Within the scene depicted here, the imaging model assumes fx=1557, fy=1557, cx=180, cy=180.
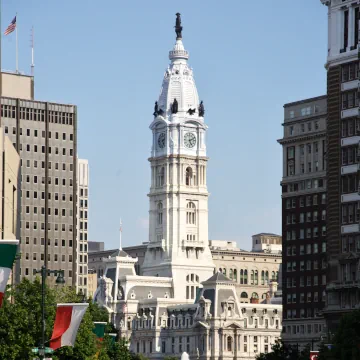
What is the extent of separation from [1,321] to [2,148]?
1277 inches

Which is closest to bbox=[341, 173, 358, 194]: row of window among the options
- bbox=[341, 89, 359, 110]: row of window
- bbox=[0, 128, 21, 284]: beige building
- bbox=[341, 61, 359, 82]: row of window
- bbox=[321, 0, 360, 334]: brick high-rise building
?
bbox=[321, 0, 360, 334]: brick high-rise building

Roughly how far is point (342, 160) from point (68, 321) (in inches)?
2715

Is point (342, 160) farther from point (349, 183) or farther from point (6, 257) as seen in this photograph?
point (6, 257)

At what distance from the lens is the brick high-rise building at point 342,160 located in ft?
478

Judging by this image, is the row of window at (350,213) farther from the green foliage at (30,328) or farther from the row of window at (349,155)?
the green foliage at (30,328)

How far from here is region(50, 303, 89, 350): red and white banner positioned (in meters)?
82.2

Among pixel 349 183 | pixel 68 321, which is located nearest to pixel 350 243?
pixel 349 183

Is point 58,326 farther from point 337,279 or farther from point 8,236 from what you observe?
point 337,279

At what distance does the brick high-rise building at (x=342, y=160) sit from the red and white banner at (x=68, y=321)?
64.9 meters

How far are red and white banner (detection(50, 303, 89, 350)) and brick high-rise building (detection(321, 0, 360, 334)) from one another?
64.9 metres

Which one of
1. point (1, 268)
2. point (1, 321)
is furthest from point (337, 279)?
point (1, 268)

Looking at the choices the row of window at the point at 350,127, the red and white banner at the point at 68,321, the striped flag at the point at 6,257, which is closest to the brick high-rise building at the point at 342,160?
the row of window at the point at 350,127

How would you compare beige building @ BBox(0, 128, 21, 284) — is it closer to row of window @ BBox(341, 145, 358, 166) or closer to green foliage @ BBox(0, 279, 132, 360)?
green foliage @ BBox(0, 279, 132, 360)

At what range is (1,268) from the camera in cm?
5819
